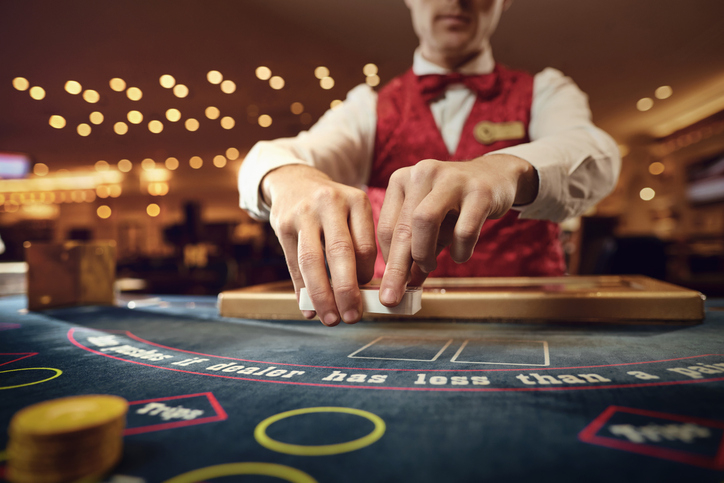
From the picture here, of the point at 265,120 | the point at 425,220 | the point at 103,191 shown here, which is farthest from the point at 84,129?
the point at 425,220

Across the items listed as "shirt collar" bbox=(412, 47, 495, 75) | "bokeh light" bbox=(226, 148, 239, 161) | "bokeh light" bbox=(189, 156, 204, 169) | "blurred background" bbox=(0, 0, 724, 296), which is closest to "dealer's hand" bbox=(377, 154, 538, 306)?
"shirt collar" bbox=(412, 47, 495, 75)

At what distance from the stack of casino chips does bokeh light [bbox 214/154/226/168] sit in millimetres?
9215

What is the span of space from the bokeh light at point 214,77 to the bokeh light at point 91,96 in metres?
1.43

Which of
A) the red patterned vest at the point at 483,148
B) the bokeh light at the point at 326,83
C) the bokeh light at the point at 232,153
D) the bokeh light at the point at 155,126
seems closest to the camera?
the red patterned vest at the point at 483,148

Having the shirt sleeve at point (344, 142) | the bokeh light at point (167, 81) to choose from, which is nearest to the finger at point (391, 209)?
the shirt sleeve at point (344, 142)

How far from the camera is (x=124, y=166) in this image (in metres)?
9.58

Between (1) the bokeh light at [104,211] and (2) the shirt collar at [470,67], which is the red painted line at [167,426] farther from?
(1) the bokeh light at [104,211]

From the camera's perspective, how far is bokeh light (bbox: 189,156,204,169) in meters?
9.08

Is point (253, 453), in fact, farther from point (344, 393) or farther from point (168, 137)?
point (168, 137)

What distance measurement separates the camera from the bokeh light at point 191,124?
6535 mm

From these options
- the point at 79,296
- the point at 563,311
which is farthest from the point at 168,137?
the point at 563,311

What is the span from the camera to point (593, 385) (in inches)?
19.1

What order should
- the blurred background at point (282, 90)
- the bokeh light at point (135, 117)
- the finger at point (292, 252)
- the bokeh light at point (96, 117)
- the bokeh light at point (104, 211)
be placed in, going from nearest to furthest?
the finger at point (292, 252)
the blurred background at point (282, 90)
the bokeh light at point (96, 117)
the bokeh light at point (135, 117)
the bokeh light at point (104, 211)

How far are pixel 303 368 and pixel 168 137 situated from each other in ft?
25.3
